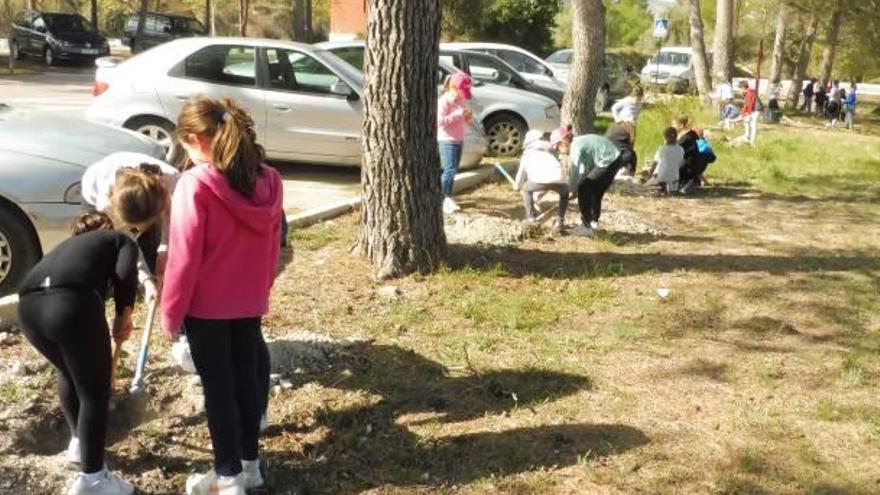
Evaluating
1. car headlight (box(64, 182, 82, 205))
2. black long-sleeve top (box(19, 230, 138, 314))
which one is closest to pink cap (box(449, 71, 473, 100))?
car headlight (box(64, 182, 82, 205))

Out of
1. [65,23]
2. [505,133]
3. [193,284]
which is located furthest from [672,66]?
[193,284]

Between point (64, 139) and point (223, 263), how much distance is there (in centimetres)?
302

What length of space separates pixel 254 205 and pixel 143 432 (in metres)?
1.45

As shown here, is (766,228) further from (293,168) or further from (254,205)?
(254,205)

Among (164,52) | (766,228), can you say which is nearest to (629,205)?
(766,228)

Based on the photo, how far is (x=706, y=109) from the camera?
21.8 meters

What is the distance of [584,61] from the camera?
11648 mm

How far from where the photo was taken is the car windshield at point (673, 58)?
119 feet

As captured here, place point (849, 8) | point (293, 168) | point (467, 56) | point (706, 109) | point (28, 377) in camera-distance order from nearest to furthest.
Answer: point (28, 377) → point (293, 168) → point (467, 56) → point (706, 109) → point (849, 8)

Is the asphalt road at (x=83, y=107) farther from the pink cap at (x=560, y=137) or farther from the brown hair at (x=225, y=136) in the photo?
the brown hair at (x=225, y=136)

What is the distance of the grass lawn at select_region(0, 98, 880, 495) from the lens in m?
3.98

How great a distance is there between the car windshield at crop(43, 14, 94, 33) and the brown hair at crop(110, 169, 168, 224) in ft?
89.7

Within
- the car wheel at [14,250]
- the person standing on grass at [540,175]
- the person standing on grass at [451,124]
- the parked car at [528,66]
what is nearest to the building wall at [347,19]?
the parked car at [528,66]

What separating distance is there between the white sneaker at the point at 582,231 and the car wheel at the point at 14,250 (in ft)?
14.3
